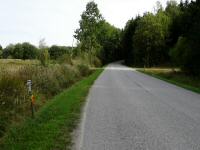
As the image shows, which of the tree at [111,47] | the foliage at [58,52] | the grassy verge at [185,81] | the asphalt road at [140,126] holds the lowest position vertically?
the grassy verge at [185,81]

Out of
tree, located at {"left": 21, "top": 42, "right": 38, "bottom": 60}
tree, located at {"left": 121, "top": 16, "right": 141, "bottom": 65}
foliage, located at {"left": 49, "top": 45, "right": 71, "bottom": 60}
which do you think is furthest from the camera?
tree, located at {"left": 121, "top": 16, "right": 141, "bottom": 65}

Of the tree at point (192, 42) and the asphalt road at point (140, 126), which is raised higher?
the tree at point (192, 42)

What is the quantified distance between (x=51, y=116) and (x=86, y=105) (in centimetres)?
332

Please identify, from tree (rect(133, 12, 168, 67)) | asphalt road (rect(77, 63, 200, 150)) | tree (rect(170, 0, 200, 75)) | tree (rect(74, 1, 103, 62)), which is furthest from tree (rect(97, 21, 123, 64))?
asphalt road (rect(77, 63, 200, 150))

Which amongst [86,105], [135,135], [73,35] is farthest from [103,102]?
[73,35]

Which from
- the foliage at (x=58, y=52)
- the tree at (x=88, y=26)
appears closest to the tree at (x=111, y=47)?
the tree at (x=88, y=26)

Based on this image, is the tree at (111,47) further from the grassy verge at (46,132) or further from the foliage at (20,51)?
the grassy verge at (46,132)

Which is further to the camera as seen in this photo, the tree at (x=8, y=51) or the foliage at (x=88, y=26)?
the tree at (x=8, y=51)

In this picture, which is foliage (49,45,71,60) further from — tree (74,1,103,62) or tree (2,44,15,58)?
tree (2,44,15,58)

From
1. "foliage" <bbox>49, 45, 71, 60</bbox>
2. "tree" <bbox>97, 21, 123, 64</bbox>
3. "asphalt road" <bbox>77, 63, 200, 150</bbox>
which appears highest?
"tree" <bbox>97, 21, 123, 64</bbox>

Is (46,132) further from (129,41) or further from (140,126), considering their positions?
(129,41)

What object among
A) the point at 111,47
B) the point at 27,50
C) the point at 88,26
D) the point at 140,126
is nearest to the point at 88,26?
the point at 88,26

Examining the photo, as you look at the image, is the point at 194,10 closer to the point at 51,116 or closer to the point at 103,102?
the point at 103,102

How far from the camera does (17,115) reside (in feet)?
39.6
